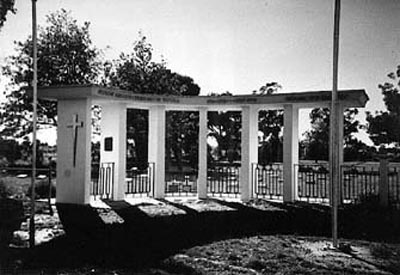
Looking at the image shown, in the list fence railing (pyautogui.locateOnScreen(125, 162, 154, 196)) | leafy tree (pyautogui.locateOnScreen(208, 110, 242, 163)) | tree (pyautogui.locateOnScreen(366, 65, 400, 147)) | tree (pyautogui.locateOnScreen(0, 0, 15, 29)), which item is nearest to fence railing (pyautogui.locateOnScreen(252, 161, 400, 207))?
tree (pyautogui.locateOnScreen(366, 65, 400, 147))

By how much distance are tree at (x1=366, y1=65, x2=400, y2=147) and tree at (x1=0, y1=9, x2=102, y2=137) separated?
11.9 m

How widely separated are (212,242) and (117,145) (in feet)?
15.4

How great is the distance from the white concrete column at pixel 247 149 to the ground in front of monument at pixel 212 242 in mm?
1056

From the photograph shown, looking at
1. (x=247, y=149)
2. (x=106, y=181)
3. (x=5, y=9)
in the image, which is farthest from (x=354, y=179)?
(x=5, y=9)

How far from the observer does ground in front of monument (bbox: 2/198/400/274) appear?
17.6 feet

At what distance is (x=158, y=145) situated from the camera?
11.3 metres

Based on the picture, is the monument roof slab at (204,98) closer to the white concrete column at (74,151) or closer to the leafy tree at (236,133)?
the white concrete column at (74,151)

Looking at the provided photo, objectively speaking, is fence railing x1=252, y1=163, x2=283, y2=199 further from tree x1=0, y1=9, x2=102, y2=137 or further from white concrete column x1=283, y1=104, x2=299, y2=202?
tree x1=0, y1=9, x2=102, y2=137

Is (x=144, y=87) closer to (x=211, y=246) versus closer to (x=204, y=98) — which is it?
(x=204, y=98)

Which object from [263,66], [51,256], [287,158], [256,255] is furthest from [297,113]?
[51,256]

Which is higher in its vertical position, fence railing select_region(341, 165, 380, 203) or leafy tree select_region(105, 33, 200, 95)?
leafy tree select_region(105, 33, 200, 95)

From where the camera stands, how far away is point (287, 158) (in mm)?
10648

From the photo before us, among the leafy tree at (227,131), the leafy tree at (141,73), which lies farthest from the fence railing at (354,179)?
the leafy tree at (227,131)

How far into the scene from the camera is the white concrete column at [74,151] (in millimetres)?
9867
